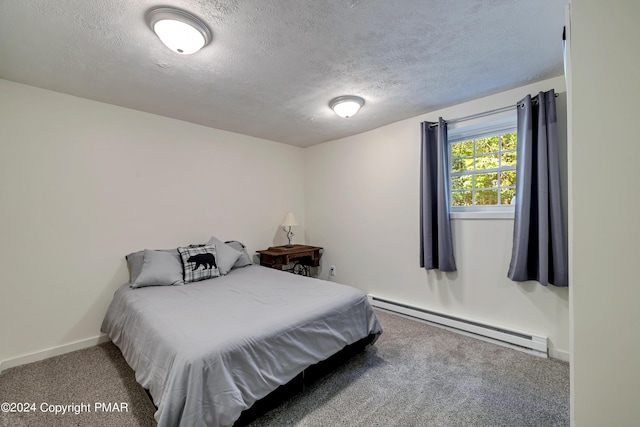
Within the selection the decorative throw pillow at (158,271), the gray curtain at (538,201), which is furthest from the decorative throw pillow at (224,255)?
the gray curtain at (538,201)

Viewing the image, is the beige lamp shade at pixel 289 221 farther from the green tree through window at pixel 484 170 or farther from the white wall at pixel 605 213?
the white wall at pixel 605 213

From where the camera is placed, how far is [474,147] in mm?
2834

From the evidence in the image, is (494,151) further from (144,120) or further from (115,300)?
(115,300)

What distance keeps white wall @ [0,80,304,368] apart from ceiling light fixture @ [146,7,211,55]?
64.3 inches

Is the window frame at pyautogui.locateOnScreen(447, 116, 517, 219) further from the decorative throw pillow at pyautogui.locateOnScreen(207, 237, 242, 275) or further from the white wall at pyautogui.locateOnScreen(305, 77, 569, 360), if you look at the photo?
the decorative throw pillow at pyautogui.locateOnScreen(207, 237, 242, 275)

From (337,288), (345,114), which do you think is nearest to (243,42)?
(345,114)

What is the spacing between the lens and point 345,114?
263cm

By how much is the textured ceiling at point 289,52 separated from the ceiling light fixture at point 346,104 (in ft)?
0.27

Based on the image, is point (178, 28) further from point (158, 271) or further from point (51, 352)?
point (51, 352)

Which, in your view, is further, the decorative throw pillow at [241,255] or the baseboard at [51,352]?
the decorative throw pillow at [241,255]

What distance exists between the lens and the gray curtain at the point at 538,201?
212 cm

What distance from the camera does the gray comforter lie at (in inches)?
51.5

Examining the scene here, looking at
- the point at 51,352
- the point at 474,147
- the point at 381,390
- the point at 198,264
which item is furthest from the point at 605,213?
the point at 51,352

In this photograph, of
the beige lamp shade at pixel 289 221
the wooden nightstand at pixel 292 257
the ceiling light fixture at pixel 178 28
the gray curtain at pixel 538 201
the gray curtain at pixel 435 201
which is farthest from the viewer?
the beige lamp shade at pixel 289 221
